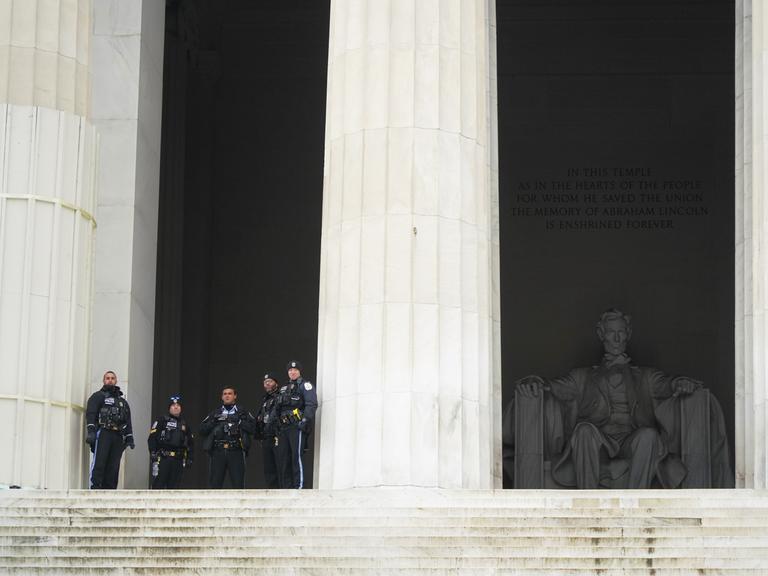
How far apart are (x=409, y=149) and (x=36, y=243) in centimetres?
535

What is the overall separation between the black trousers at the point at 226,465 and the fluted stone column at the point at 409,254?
6.88 feet

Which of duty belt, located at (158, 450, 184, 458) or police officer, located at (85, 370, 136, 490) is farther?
duty belt, located at (158, 450, 184, 458)

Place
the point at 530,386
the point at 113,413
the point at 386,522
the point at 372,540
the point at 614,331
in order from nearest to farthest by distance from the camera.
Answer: the point at 372,540 → the point at 386,522 → the point at 113,413 → the point at 530,386 → the point at 614,331

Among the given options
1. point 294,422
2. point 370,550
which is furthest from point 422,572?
point 294,422

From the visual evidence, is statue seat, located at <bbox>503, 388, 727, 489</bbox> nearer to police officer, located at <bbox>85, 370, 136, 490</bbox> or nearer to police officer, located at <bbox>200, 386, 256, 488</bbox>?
police officer, located at <bbox>200, 386, 256, 488</bbox>

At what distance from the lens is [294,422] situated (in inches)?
1210

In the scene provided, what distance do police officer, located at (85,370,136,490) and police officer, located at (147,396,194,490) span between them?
137cm

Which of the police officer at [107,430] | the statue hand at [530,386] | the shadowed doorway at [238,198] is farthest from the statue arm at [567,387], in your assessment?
the police officer at [107,430]

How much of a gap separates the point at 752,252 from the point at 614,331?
974 cm

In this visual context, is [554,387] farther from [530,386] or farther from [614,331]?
[614,331]

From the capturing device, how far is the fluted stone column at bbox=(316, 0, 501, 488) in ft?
98.3

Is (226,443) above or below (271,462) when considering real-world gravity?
above

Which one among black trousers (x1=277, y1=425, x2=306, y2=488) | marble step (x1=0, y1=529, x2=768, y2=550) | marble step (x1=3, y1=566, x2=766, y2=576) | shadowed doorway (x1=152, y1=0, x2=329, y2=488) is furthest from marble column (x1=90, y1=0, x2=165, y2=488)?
marble step (x1=3, y1=566, x2=766, y2=576)

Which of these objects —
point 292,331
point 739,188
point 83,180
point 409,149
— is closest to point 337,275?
point 409,149
